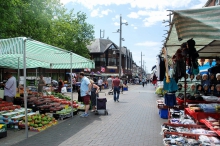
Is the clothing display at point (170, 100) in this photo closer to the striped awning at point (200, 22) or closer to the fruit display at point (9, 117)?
the fruit display at point (9, 117)

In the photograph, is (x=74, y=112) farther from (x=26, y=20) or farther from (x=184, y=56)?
(x=26, y=20)

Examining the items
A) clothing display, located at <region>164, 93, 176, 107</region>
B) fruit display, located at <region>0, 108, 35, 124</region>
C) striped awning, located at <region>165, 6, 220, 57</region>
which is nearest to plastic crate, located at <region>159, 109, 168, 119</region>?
clothing display, located at <region>164, 93, 176, 107</region>

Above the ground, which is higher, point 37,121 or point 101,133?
point 37,121

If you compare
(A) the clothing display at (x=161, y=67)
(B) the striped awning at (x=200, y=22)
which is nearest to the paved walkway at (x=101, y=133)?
(A) the clothing display at (x=161, y=67)

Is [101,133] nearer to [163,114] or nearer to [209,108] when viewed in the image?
[209,108]

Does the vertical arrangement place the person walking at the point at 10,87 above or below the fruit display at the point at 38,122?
above

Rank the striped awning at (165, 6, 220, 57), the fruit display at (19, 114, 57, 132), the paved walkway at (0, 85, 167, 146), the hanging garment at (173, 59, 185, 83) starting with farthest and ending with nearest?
the fruit display at (19, 114, 57, 132) → the hanging garment at (173, 59, 185, 83) → the paved walkway at (0, 85, 167, 146) → the striped awning at (165, 6, 220, 57)

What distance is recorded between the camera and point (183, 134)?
5062 millimetres

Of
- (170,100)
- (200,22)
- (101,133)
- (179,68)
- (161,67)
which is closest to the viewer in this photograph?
(200,22)

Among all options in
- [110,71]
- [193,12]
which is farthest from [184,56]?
[110,71]

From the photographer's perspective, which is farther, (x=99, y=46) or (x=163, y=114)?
(x=99, y=46)

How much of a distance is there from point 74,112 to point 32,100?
211cm

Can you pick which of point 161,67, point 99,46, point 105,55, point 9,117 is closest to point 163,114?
point 161,67

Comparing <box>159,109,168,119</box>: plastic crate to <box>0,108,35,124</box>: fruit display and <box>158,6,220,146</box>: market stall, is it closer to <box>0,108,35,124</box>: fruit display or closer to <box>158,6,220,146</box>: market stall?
<box>158,6,220,146</box>: market stall
